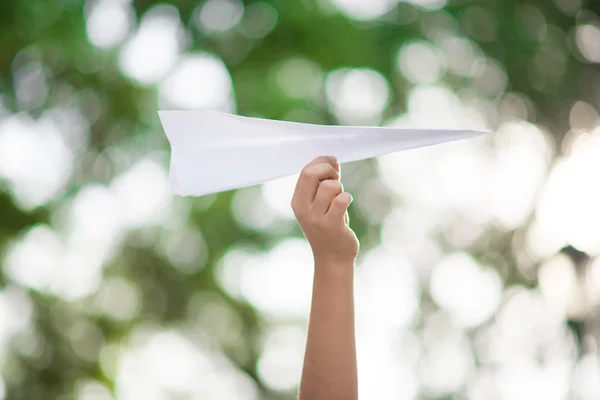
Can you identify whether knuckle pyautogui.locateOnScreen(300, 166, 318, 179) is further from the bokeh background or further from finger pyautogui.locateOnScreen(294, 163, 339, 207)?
the bokeh background

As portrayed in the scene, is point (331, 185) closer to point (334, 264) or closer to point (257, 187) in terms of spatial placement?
point (334, 264)

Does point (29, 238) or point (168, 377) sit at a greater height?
point (29, 238)

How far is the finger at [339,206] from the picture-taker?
1.02 metres

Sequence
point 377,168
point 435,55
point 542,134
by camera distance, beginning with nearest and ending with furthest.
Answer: point 435,55 → point 542,134 → point 377,168

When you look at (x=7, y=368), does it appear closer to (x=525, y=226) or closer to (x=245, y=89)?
(x=245, y=89)

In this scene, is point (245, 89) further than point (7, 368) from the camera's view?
No

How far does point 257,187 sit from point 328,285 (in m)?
3.37

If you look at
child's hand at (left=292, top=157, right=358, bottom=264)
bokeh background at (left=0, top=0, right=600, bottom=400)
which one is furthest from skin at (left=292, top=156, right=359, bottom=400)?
bokeh background at (left=0, top=0, right=600, bottom=400)

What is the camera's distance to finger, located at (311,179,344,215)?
3.38ft

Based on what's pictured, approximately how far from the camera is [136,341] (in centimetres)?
435

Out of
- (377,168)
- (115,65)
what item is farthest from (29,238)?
(377,168)

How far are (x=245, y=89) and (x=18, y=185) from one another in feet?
4.82

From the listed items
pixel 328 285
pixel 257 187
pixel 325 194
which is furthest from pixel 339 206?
pixel 257 187

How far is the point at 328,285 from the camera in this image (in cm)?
108
